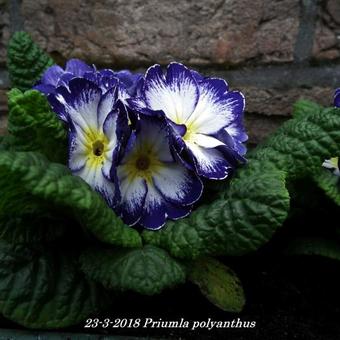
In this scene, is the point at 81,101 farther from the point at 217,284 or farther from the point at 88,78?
the point at 217,284

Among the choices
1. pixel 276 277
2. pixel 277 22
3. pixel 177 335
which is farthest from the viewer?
pixel 277 22

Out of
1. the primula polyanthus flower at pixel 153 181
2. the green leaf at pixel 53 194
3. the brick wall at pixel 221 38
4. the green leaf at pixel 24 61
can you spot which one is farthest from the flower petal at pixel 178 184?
the brick wall at pixel 221 38

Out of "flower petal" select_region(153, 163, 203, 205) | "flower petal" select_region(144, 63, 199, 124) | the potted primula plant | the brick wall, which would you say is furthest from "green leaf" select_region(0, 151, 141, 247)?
the brick wall

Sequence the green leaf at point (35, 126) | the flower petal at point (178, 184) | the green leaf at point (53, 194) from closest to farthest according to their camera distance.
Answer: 1. the green leaf at point (53, 194)
2. the green leaf at point (35, 126)
3. the flower petal at point (178, 184)

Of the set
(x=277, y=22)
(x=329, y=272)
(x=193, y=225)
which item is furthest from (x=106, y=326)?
(x=277, y=22)

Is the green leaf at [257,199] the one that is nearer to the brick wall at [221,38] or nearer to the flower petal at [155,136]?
the flower petal at [155,136]

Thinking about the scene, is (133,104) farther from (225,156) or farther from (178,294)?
(178,294)

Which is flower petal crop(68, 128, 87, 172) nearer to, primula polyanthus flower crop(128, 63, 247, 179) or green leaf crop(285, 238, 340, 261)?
primula polyanthus flower crop(128, 63, 247, 179)
